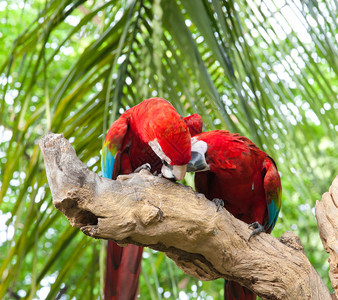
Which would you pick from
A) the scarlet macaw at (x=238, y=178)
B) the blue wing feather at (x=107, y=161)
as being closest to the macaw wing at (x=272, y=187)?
the scarlet macaw at (x=238, y=178)

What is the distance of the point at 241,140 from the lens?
1.17 m

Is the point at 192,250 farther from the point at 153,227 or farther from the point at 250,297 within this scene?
the point at 250,297

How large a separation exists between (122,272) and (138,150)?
0.36m

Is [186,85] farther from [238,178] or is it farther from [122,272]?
[122,272]

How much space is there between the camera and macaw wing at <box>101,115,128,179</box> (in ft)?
3.97

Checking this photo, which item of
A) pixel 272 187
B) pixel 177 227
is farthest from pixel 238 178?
pixel 177 227

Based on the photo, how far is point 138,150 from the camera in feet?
4.11

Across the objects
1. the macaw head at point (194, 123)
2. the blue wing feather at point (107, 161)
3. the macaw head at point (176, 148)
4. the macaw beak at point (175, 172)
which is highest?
the macaw head at point (194, 123)

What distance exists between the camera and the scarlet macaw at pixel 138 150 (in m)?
0.93

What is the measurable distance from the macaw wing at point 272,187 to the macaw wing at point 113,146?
430 mm

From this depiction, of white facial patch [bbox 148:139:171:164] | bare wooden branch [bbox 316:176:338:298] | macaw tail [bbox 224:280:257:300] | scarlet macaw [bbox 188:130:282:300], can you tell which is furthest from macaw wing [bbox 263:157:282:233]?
white facial patch [bbox 148:139:171:164]

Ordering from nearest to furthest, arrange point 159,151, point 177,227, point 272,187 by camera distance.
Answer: point 177,227, point 159,151, point 272,187

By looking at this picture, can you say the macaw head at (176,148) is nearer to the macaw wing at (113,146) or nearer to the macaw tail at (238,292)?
the macaw wing at (113,146)

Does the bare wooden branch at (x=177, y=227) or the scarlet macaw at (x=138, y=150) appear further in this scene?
the scarlet macaw at (x=138, y=150)
